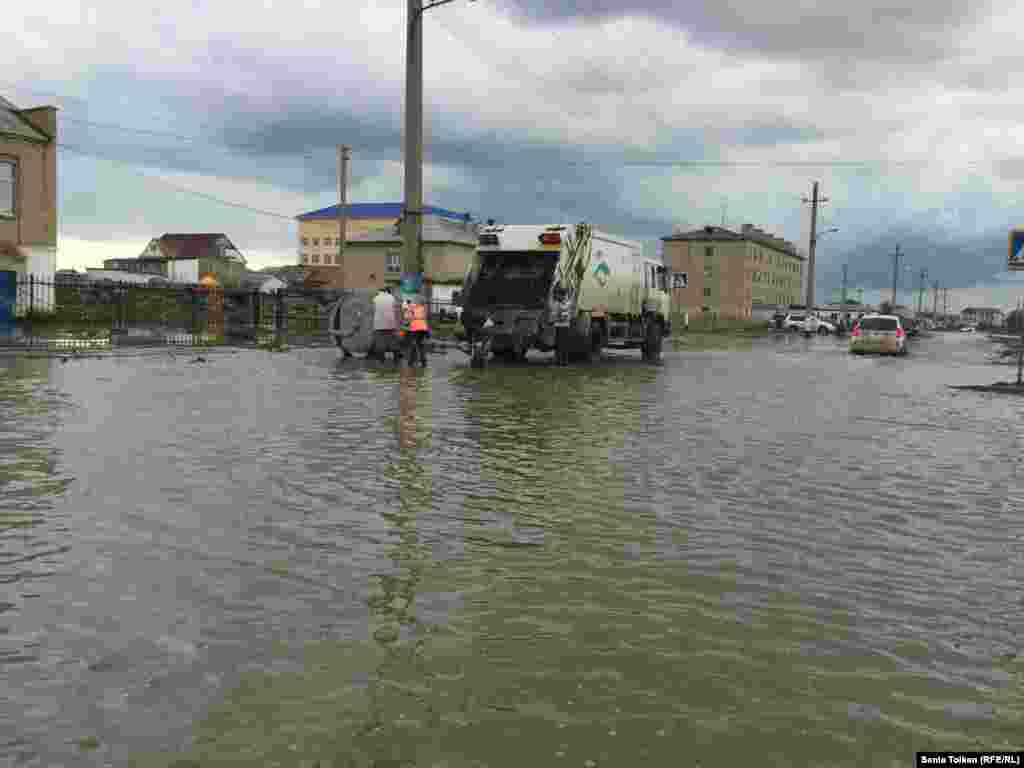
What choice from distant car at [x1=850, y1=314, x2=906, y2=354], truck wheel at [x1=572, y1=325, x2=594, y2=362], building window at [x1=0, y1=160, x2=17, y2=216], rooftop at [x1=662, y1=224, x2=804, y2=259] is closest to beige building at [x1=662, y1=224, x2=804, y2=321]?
rooftop at [x1=662, y1=224, x2=804, y2=259]

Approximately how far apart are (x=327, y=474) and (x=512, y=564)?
3122 millimetres

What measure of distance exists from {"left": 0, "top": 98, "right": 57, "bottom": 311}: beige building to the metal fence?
778mm

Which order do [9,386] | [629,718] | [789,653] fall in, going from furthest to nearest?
[9,386] < [789,653] < [629,718]

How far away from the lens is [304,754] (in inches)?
126

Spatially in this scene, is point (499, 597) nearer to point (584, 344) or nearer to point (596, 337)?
point (584, 344)

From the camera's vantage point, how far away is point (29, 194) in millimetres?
34938

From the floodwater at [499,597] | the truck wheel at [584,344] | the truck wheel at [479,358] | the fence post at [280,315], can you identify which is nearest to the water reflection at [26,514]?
the floodwater at [499,597]

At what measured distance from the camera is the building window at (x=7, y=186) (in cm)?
3428

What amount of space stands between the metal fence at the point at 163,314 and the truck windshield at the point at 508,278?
541 centimetres

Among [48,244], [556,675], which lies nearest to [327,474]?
[556,675]

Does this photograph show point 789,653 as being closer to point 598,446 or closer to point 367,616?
point 367,616

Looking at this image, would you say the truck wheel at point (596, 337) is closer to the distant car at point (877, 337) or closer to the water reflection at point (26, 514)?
the water reflection at point (26, 514)

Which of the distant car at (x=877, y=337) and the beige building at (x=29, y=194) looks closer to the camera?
the beige building at (x=29, y=194)

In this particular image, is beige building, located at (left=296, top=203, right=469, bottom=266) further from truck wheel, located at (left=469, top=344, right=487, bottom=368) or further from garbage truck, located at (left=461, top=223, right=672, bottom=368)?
truck wheel, located at (left=469, top=344, right=487, bottom=368)
